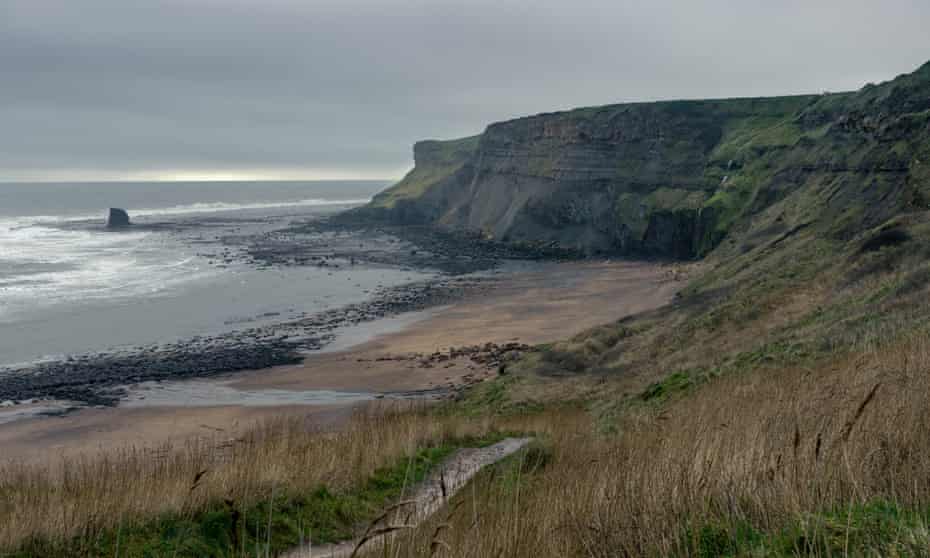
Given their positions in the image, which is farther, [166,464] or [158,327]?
[158,327]

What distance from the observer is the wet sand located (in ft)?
81.7

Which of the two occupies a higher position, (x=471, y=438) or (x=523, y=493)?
(x=523, y=493)

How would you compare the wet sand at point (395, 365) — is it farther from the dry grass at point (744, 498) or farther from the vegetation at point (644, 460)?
the dry grass at point (744, 498)

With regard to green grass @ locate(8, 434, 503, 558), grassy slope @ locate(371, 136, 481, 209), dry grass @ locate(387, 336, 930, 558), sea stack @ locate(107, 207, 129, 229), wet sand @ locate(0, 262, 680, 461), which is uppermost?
grassy slope @ locate(371, 136, 481, 209)

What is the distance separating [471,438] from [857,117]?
46339mm

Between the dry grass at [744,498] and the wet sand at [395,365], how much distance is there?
6722 millimetres

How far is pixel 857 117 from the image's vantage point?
4838 cm

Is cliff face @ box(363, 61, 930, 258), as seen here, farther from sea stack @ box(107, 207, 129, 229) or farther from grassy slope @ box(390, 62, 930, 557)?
sea stack @ box(107, 207, 129, 229)

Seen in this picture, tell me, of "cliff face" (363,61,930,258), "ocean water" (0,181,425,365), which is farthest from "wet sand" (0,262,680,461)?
"ocean water" (0,181,425,365)

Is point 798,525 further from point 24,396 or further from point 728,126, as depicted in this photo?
point 728,126

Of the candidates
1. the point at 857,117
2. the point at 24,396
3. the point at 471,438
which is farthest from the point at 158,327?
the point at 857,117

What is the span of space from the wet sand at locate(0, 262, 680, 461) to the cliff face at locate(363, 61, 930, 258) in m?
10.4

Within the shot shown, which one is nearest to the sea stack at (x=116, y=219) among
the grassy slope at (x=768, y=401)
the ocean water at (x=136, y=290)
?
the ocean water at (x=136, y=290)

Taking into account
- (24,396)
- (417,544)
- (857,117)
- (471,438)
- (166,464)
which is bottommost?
(24,396)
